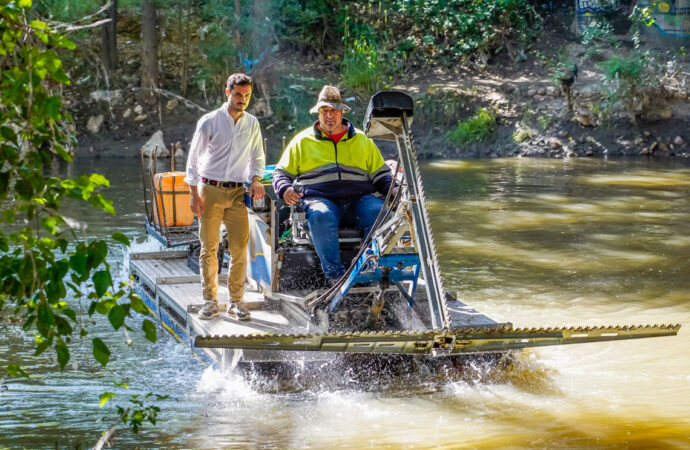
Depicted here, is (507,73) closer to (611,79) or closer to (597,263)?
(611,79)

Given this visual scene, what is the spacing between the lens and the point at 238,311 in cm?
649

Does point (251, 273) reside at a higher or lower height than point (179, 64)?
lower

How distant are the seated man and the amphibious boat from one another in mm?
139

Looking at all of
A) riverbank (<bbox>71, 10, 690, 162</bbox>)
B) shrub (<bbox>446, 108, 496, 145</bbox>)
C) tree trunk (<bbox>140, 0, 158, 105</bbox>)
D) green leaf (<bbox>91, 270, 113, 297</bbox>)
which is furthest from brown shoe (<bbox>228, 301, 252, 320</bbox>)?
tree trunk (<bbox>140, 0, 158, 105</bbox>)

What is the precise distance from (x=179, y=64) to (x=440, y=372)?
16.6 m

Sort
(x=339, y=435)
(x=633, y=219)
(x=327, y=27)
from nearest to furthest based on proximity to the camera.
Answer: (x=339, y=435) < (x=633, y=219) < (x=327, y=27)

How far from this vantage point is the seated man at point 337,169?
21.7 ft

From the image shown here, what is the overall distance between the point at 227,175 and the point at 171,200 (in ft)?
7.89

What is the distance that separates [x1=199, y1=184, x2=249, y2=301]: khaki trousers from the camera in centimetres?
634

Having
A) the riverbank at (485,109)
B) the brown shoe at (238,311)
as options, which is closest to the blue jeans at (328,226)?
the brown shoe at (238,311)

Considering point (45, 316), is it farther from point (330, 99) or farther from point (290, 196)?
point (330, 99)

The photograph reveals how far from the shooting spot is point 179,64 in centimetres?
2166

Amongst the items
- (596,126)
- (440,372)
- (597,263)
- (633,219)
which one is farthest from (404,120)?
(596,126)

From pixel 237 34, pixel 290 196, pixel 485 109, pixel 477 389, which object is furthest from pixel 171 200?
pixel 237 34
